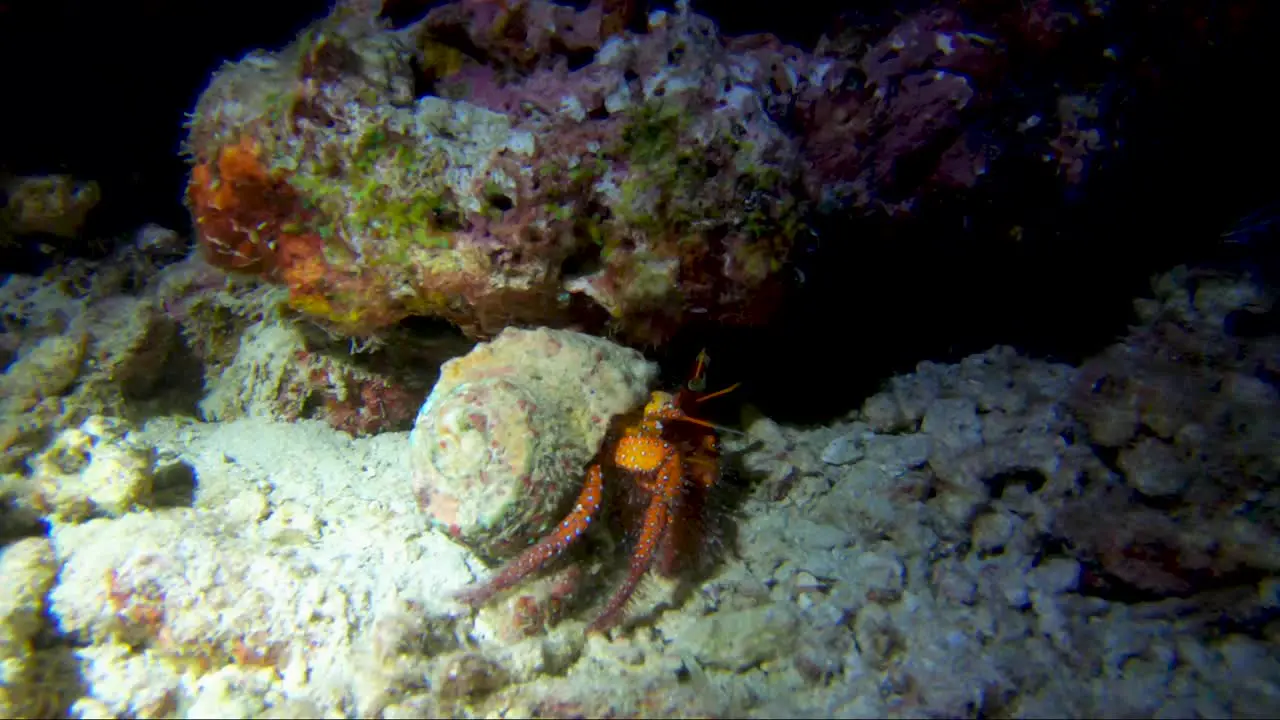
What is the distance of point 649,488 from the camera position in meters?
2.85

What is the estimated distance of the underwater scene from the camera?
2.43 metres

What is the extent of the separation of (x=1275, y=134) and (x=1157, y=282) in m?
1.83

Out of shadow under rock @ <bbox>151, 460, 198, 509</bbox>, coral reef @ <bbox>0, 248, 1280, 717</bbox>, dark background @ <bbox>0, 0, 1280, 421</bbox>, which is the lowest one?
coral reef @ <bbox>0, 248, 1280, 717</bbox>

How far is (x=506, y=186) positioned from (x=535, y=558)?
5.25 feet

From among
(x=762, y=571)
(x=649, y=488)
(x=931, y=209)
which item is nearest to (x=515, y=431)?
(x=649, y=488)

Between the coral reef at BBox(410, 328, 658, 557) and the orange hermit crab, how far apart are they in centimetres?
9

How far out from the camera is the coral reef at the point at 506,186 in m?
2.70

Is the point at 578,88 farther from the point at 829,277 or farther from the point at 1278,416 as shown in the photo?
the point at 1278,416

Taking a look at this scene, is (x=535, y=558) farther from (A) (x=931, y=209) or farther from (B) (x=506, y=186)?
(A) (x=931, y=209)

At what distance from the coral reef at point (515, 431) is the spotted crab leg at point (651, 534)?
347 millimetres

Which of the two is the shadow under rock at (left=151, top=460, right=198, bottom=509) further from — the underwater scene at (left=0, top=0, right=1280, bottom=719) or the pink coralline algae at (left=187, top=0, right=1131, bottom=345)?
the pink coralline algae at (left=187, top=0, right=1131, bottom=345)

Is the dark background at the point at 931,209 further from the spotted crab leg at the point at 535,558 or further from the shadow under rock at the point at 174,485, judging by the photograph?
the shadow under rock at the point at 174,485

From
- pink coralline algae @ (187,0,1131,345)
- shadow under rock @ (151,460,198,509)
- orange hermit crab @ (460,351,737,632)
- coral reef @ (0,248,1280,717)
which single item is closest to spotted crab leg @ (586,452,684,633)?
orange hermit crab @ (460,351,737,632)

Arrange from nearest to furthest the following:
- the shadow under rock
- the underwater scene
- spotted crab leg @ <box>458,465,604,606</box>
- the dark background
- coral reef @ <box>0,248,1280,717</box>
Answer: coral reef @ <box>0,248,1280,717</box>, the underwater scene, spotted crab leg @ <box>458,465,604,606</box>, the shadow under rock, the dark background
